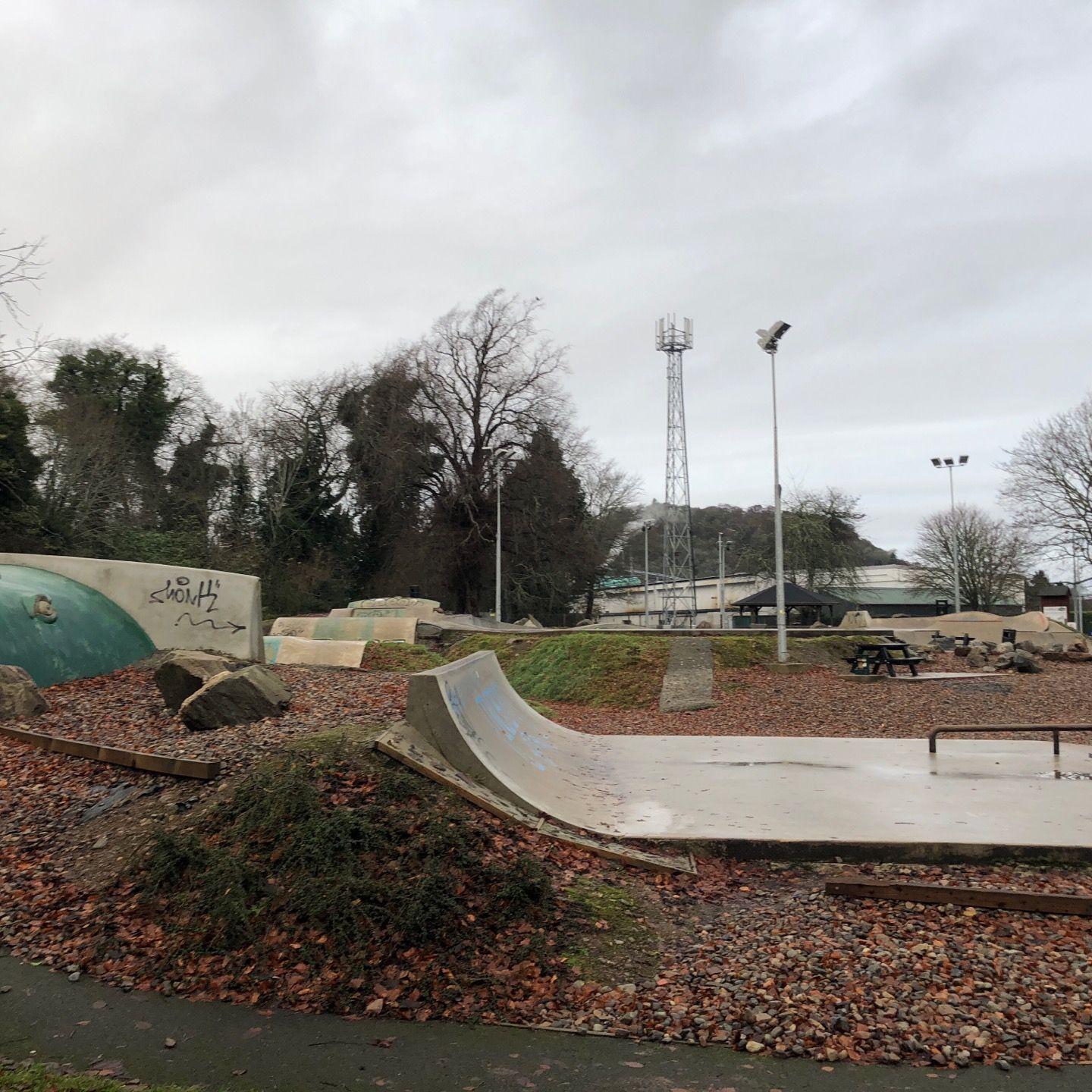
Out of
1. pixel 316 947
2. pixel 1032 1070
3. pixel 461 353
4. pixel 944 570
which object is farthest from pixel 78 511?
pixel 944 570

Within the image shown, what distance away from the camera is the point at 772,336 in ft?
62.2

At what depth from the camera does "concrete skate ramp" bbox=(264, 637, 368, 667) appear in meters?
17.7

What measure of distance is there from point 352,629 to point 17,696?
18547mm

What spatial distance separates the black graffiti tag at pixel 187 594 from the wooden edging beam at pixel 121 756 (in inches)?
167

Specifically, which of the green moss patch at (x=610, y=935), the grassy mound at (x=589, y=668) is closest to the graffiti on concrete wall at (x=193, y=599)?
the grassy mound at (x=589, y=668)

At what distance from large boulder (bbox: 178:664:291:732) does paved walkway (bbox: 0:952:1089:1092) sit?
336cm

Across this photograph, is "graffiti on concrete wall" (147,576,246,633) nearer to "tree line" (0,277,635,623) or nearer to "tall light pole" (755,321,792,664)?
"tall light pole" (755,321,792,664)

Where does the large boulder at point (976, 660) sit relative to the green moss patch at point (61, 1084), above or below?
above

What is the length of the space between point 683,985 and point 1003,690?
1365 cm

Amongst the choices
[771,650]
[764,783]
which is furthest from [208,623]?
[771,650]

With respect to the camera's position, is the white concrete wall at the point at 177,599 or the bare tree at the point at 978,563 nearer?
the white concrete wall at the point at 177,599

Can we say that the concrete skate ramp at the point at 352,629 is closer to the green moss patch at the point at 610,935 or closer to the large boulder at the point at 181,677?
the large boulder at the point at 181,677

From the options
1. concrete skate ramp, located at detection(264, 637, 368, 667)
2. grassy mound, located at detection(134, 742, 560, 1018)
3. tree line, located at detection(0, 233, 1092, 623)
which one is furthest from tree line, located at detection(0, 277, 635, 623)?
grassy mound, located at detection(134, 742, 560, 1018)

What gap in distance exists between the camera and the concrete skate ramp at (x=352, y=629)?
25.9 m
